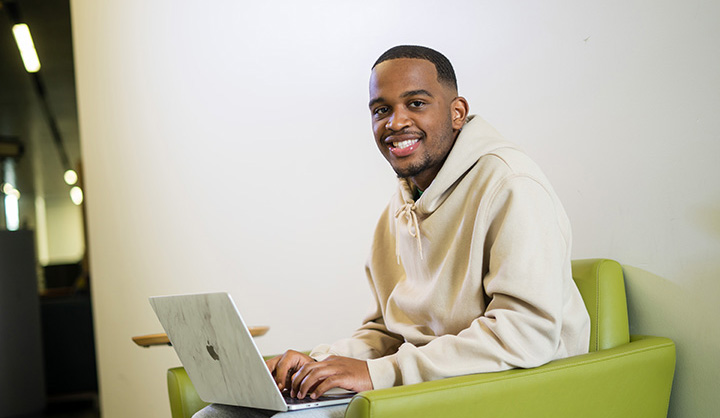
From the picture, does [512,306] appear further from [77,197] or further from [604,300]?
[77,197]

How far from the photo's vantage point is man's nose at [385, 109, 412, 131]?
1600mm

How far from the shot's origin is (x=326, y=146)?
9.59 feet

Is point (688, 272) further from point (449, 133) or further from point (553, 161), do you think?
point (449, 133)

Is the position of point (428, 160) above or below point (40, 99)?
below

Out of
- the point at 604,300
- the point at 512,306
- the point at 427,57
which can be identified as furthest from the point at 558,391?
the point at 427,57

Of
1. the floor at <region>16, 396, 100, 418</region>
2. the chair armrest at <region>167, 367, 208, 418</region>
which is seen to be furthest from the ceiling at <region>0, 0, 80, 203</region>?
the chair armrest at <region>167, 367, 208, 418</region>

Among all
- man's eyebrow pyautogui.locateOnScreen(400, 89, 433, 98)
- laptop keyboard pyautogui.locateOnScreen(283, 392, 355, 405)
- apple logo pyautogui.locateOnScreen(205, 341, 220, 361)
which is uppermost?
man's eyebrow pyautogui.locateOnScreen(400, 89, 433, 98)

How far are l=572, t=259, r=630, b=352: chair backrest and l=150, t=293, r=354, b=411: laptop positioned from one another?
591mm

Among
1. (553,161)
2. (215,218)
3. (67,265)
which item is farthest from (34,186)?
(553,161)

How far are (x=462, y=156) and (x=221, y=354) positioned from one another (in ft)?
2.13

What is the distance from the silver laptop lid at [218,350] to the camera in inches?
51.4

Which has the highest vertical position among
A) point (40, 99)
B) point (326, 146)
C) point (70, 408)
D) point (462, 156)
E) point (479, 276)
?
point (40, 99)

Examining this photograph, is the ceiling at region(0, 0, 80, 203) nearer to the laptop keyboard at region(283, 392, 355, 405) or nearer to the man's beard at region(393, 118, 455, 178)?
the man's beard at region(393, 118, 455, 178)

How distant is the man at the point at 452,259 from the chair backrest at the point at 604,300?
0.06 meters
